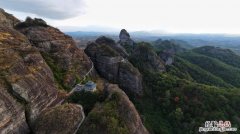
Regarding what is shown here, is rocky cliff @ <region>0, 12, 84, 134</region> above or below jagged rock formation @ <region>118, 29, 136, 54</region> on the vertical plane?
above

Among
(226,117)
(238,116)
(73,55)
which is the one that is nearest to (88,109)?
(73,55)

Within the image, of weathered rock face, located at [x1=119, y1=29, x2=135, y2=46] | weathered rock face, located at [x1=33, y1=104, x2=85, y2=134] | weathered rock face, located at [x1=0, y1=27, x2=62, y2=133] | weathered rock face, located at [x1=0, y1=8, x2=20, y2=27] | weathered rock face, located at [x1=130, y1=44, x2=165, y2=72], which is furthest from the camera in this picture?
weathered rock face, located at [x1=119, y1=29, x2=135, y2=46]

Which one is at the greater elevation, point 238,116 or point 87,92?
point 87,92

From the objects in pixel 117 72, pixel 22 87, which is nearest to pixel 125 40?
pixel 117 72

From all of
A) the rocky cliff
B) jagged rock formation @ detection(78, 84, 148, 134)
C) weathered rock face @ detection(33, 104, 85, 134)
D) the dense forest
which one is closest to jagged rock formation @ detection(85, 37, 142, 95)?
the dense forest

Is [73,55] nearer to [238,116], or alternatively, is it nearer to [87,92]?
[87,92]

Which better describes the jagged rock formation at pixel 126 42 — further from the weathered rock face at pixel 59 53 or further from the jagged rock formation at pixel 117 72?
the weathered rock face at pixel 59 53

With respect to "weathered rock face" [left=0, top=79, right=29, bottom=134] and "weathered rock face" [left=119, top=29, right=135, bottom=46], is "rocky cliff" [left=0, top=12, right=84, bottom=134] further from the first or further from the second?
"weathered rock face" [left=119, top=29, right=135, bottom=46]
